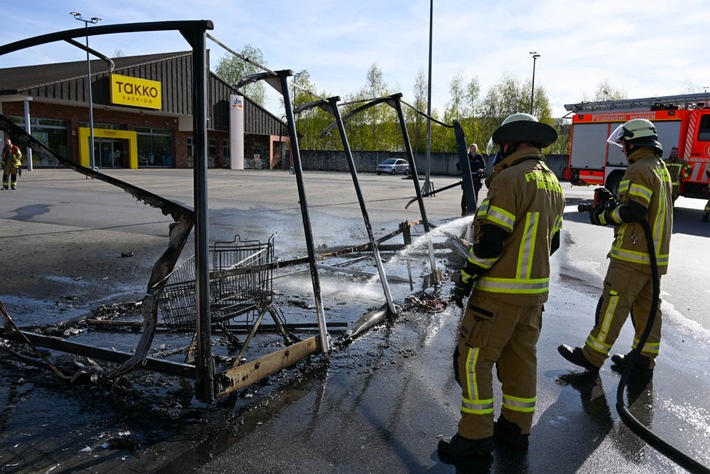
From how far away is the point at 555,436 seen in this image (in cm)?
326

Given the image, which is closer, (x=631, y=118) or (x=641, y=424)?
(x=641, y=424)

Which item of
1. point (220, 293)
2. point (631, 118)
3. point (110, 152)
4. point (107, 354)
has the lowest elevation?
point (107, 354)

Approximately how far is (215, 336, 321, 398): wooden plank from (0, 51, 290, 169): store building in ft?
92.3

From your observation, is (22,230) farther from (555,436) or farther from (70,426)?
(555,436)

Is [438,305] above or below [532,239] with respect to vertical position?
below

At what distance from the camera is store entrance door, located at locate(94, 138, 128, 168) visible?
39.7 metres

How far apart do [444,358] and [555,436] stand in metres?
1.29

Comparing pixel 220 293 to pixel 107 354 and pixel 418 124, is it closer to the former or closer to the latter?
pixel 107 354

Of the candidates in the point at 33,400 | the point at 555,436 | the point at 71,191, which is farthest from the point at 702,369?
the point at 71,191

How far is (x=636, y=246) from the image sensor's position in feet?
13.1

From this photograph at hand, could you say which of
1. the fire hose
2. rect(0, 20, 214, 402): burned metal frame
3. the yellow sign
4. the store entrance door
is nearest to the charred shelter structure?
rect(0, 20, 214, 402): burned metal frame

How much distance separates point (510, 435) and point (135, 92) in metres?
39.6

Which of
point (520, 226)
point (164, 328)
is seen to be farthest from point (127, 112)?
point (520, 226)

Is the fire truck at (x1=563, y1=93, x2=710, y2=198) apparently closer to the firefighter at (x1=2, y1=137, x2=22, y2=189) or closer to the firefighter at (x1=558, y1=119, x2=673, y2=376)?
the firefighter at (x1=558, y1=119, x2=673, y2=376)
